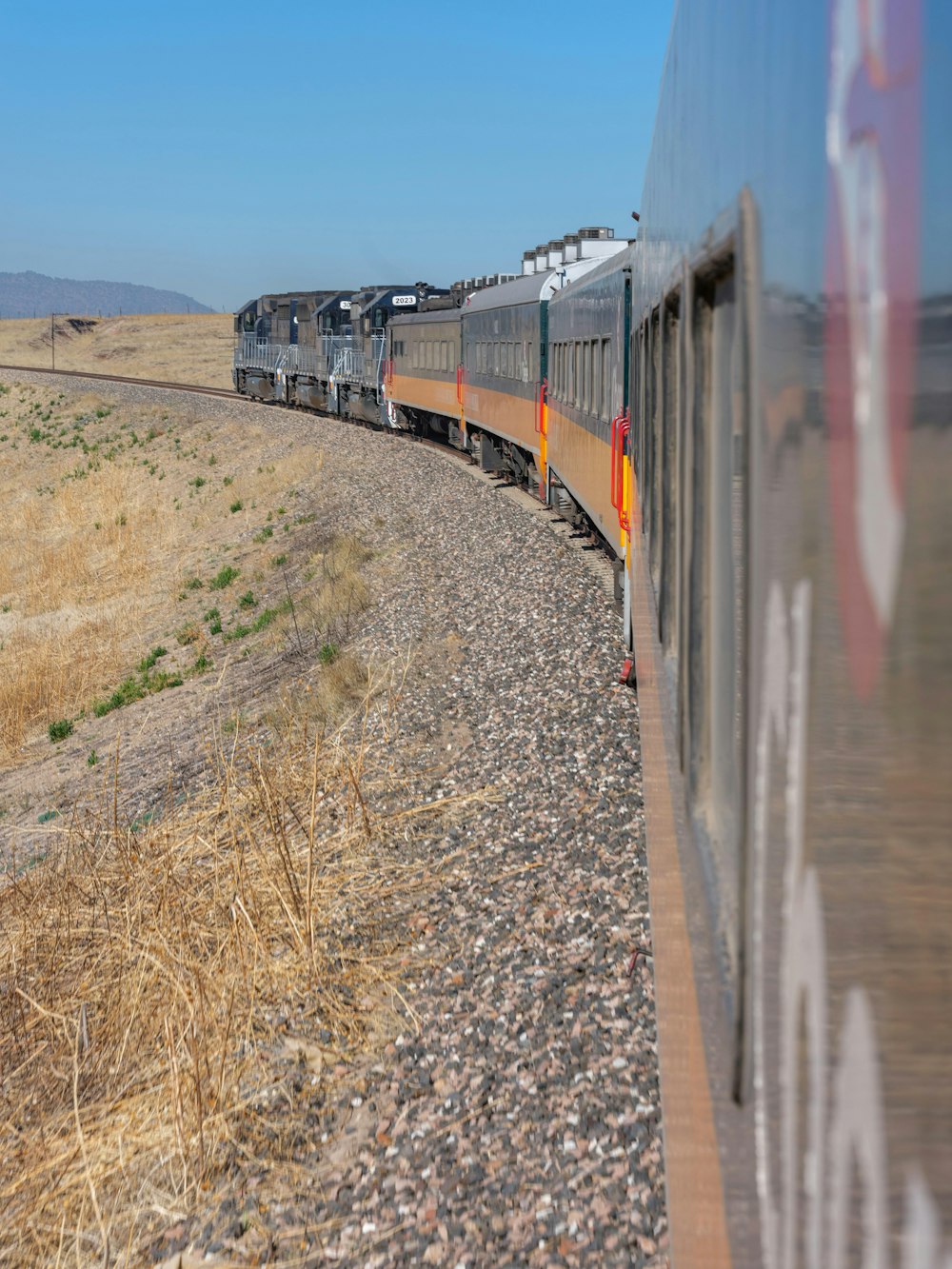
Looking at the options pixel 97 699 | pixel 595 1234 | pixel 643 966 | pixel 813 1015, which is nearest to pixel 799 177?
pixel 813 1015

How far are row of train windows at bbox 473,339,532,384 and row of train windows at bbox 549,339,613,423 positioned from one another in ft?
8.26

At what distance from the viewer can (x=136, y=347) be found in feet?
375

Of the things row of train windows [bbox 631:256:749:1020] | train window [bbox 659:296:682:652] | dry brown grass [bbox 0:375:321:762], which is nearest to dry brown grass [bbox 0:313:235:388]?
dry brown grass [bbox 0:375:321:762]

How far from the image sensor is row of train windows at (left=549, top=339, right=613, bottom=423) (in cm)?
1120

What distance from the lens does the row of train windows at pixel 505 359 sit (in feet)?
62.3

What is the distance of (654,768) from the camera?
14.3ft

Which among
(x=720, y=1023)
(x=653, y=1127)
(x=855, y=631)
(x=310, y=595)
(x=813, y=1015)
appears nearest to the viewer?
(x=855, y=631)

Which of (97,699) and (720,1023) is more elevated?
(720,1023)

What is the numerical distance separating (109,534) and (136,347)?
87.5 meters

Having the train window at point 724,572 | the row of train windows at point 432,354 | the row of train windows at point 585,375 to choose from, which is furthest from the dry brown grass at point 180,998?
the row of train windows at point 432,354

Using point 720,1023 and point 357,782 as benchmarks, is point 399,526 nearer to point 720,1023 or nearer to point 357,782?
point 357,782

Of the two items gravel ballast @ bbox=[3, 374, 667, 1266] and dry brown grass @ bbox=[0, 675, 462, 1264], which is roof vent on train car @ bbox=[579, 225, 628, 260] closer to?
gravel ballast @ bbox=[3, 374, 667, 1266]

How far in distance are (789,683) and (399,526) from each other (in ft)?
62.5

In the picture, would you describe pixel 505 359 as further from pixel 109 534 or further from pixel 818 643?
pixel 818 643
